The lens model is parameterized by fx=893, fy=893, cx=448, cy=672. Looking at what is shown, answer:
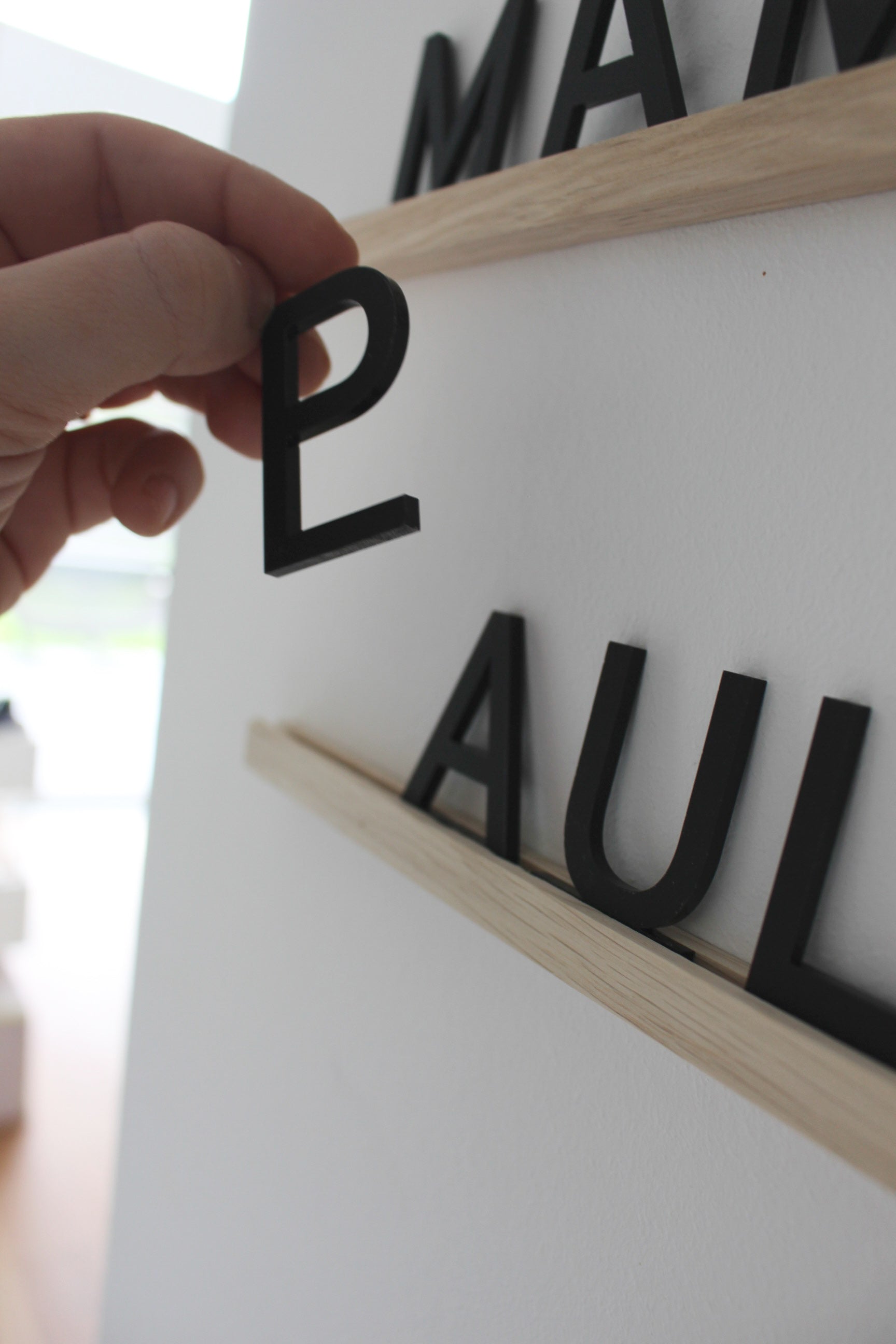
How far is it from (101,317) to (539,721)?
0.34 meters

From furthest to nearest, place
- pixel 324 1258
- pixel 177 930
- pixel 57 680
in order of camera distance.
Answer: pixel 57 680, pixel 177 930, pixel 324 1258

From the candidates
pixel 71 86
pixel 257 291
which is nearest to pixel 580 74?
pixel 257 291

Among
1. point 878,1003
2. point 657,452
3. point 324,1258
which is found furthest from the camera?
point 324,1258

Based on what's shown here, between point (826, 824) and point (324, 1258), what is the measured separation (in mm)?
590

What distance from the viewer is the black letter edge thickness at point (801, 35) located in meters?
0.37

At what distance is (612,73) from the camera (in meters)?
0.49

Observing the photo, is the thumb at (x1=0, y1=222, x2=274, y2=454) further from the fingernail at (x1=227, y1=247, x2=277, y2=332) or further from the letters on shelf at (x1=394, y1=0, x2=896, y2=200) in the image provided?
the letters on shelf at (x1=394, y1=0, x2=896, y2=200)

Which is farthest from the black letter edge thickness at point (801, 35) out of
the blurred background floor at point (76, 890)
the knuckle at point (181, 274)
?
the blurred background floor at point (76, 890)

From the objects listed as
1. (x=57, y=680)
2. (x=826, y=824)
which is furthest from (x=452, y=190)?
(x=57, y=680)

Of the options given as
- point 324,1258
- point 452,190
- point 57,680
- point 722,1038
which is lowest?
point 57,680

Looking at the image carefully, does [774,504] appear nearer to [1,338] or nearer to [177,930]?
[1,338]

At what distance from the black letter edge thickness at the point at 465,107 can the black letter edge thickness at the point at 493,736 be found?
0.31 m

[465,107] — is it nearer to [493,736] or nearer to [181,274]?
[181,274]

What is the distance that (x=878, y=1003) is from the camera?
37 cm
